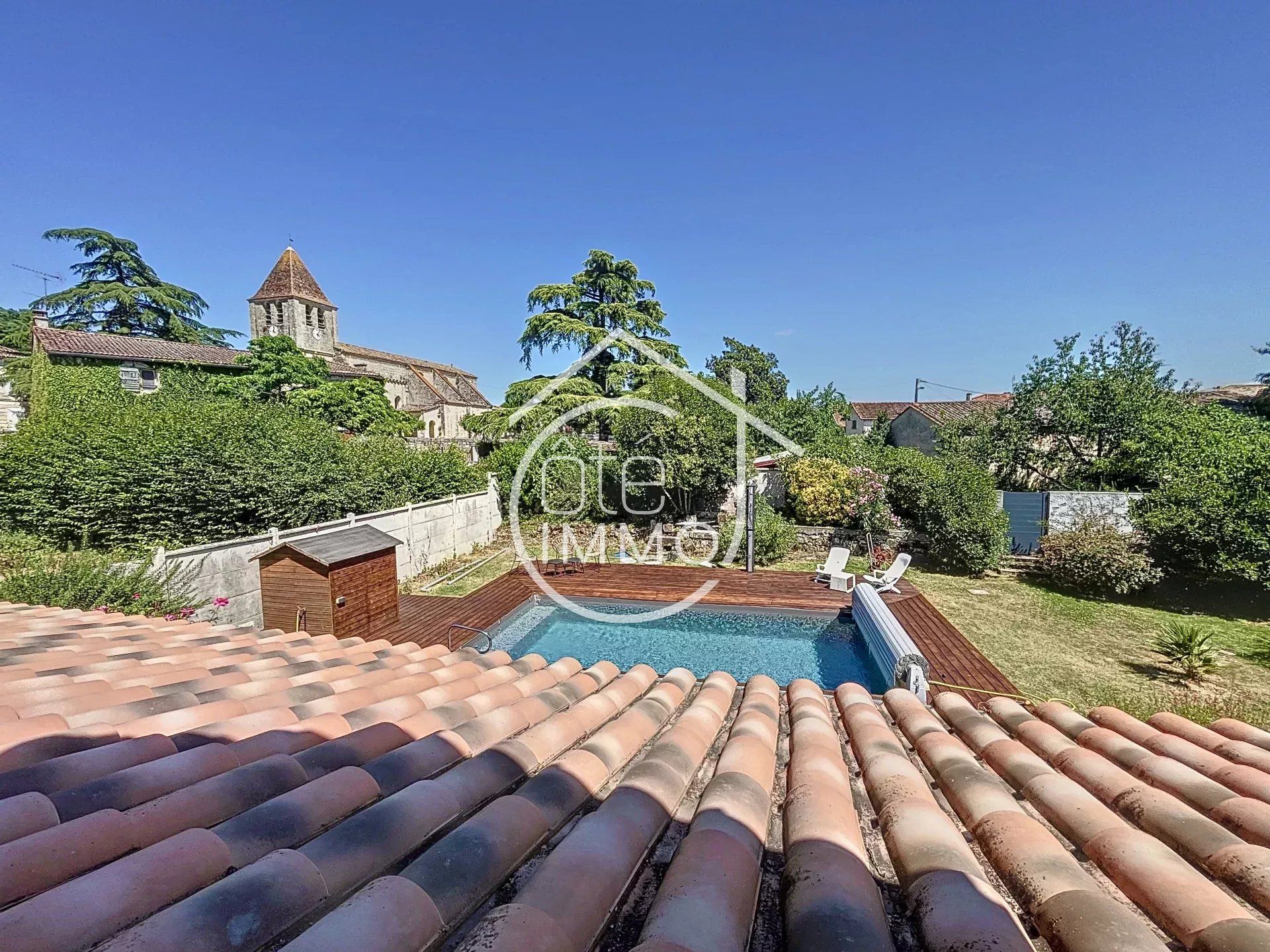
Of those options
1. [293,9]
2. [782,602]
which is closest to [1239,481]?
[782,602]

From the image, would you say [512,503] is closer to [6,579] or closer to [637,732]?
[6,579]

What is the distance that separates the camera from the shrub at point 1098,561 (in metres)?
12.9

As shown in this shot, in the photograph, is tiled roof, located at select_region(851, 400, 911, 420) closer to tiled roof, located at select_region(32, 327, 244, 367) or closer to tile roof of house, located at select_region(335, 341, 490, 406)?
tile roof of house, located at select_region(335, 341, 490, 406)

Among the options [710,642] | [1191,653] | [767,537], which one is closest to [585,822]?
[710,642]

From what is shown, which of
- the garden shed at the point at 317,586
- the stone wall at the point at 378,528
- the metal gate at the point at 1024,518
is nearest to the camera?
the stone wall at the point at 378,528

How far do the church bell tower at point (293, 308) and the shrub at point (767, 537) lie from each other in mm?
42677

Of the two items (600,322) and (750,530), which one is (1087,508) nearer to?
(750,530)

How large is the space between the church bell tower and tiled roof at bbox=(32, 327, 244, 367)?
1425 centimetres

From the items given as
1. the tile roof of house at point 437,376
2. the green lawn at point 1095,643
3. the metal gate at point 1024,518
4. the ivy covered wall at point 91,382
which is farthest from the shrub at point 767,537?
the tile roof of house at point 437,376

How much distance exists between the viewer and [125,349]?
28625 mm

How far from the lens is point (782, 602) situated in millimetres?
12977

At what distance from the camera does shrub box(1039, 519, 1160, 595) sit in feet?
42.2

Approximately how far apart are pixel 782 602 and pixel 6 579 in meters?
13.4

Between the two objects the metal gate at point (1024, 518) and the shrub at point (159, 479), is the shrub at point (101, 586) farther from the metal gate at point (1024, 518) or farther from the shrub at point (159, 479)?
the metal gate at point (1024, 518)
